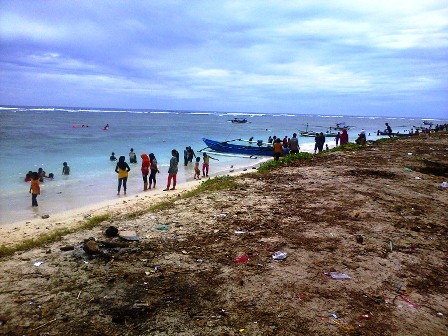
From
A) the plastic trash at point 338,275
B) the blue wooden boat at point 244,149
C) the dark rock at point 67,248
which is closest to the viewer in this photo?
the plastic trash at point 338,275

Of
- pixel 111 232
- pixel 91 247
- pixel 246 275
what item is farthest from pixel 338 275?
pixel 111 232

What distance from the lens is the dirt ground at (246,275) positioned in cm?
366

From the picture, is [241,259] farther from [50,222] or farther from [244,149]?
[244,149]

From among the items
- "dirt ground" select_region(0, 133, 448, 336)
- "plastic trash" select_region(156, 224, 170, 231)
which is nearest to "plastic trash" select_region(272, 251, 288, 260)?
"dirt ground" select_region(0, 133, 448, 336)

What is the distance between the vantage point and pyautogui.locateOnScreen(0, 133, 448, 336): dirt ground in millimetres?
3662

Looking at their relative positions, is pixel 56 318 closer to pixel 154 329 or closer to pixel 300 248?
pixel 154 329

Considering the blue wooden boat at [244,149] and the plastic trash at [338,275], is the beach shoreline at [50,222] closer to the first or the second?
the plastic trash at [338,275]

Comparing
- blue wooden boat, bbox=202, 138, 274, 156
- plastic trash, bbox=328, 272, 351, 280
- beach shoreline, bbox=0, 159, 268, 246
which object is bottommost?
beach shoreline, bbox=0, 159, 268, 246

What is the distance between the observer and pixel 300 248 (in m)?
5.52

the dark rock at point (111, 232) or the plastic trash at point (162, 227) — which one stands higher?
the dark rock at point (111, 232)

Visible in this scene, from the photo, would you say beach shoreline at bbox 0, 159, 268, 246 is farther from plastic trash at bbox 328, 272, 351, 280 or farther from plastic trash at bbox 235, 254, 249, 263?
plastic trash at bbox 328, 272, 351, 280

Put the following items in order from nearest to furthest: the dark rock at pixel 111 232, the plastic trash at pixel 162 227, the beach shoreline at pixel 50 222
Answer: the dark rock at pixel 111 232 → the plastic trash at pixel 162 227 → the beach shoreline at pixel 50 222

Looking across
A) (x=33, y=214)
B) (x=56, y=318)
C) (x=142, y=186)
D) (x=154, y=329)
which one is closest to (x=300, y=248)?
(x=154, y=329)

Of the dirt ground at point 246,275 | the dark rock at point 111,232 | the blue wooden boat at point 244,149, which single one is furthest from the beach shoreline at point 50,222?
the blue wooden boat at point 244,149
